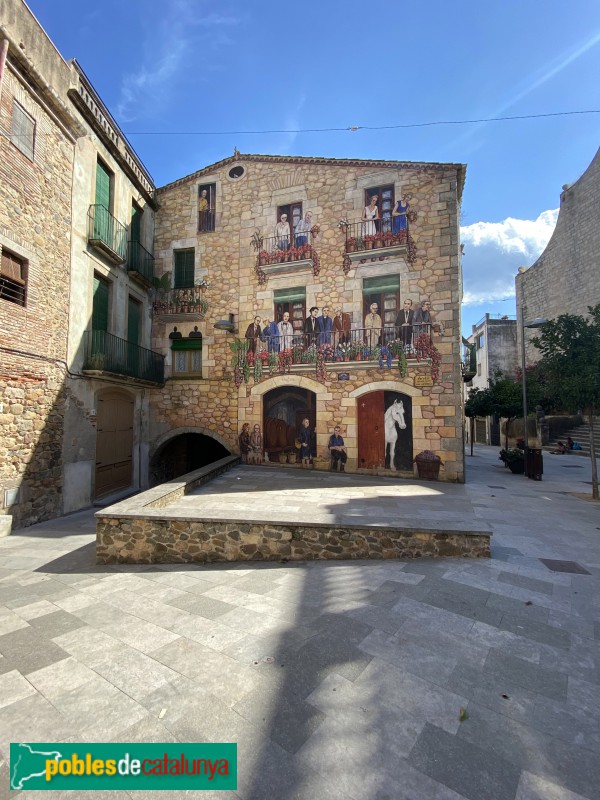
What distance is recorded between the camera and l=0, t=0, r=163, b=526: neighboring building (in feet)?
26.1

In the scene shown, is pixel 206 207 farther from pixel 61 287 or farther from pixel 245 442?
pixel 245 442

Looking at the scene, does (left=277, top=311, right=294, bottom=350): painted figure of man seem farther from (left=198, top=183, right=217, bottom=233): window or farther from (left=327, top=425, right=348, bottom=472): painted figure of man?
(left=198, top=183, right=217, bottom=233): window

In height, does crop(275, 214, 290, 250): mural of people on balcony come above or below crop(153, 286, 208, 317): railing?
above

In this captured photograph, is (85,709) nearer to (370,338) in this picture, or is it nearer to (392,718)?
(392,718)

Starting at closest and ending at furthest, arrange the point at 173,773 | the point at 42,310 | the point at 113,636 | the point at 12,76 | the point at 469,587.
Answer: the point at 173,773 < the point at 113,636 < the point at 469,587 < the point at 12,76 < the point at 42,310

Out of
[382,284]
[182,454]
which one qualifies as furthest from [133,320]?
[382,284]

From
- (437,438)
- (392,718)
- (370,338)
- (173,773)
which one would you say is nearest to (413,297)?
(370,338)

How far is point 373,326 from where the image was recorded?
451 inches

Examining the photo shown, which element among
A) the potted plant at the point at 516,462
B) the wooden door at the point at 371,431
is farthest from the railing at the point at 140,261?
the potted plant at the point at 516,462

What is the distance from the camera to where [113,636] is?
344 cm

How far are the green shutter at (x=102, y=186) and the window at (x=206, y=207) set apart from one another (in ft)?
10.5

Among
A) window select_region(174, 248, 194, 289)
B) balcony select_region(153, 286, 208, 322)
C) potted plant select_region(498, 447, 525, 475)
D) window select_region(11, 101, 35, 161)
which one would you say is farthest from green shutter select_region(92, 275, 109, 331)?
potted plant select_region(498, 447, 525, 475)

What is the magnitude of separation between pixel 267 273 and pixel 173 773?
12500 millimetres

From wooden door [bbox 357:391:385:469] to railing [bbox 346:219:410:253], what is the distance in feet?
15.4
